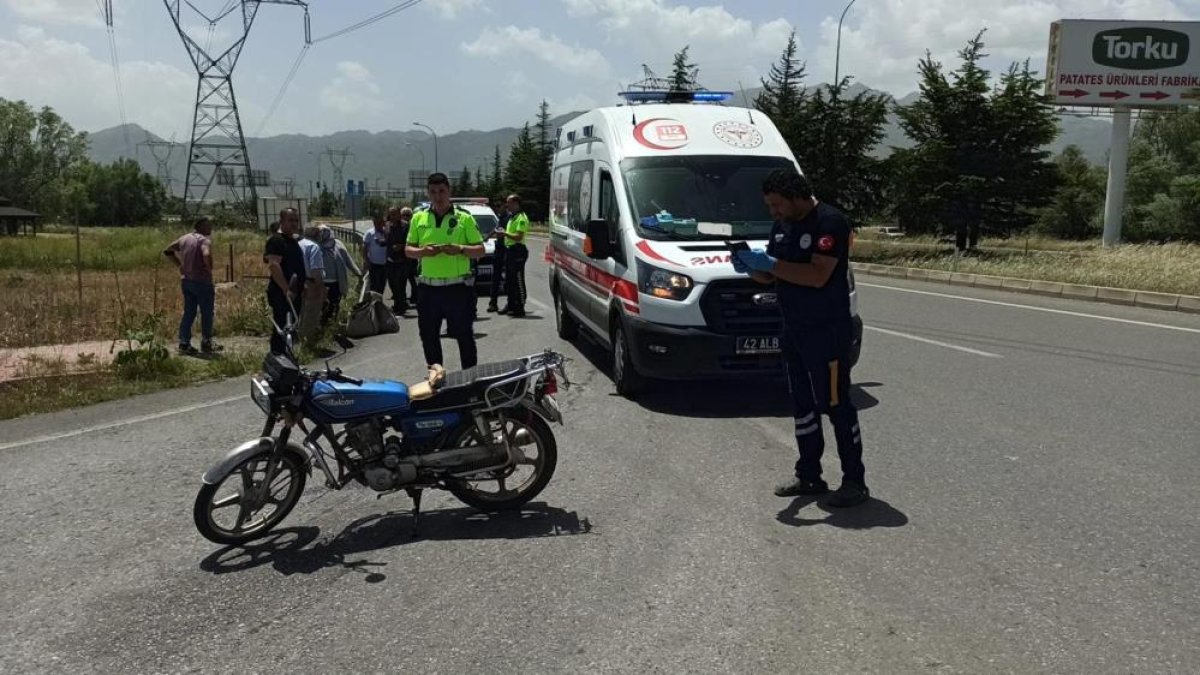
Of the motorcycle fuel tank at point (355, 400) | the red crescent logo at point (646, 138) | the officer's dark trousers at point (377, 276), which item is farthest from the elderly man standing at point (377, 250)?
the motorcycle fuel tank at point (355, 400)

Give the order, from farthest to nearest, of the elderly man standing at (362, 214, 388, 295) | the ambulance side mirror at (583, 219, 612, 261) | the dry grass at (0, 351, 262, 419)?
the elderly man standing at (362, 214, 388, 295)
the dry grass at (0, 351, 262, 419)
the ambulance side mirror at (583, 219, 612, 261)

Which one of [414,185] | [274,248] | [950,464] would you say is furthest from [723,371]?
[414,185]

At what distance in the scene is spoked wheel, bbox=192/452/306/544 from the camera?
4.52m

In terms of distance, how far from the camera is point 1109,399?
7555 millimetres

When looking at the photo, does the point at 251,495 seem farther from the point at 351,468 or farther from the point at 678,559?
the point at 678,559

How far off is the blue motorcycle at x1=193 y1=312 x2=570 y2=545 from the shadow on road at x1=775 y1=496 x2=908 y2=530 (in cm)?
136

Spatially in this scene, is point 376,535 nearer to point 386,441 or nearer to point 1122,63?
point 386,441

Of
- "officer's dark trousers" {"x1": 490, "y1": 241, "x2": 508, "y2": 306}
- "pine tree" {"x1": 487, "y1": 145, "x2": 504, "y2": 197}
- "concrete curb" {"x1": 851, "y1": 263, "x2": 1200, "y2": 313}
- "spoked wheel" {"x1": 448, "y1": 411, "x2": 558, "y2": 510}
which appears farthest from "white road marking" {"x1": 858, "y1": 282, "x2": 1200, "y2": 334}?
"pine tree" {"x1": 487, "y1": 145, "x2": 504, "y2": 197}

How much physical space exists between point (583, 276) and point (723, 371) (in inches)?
111

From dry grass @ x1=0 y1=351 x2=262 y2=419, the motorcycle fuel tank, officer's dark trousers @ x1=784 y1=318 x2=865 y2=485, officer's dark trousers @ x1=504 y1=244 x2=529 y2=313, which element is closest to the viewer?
the motorcycle fuel tank

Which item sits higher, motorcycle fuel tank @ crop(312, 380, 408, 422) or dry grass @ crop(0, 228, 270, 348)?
motorcycle fuel tank @ crop(312, 380, 408, 422)

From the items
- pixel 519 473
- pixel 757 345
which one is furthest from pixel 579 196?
pixel 519 473

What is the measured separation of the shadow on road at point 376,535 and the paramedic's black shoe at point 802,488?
119 centimetres

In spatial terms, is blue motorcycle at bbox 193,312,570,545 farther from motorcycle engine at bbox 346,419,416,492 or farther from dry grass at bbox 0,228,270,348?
dry grass at bbox 0,228,270,348
